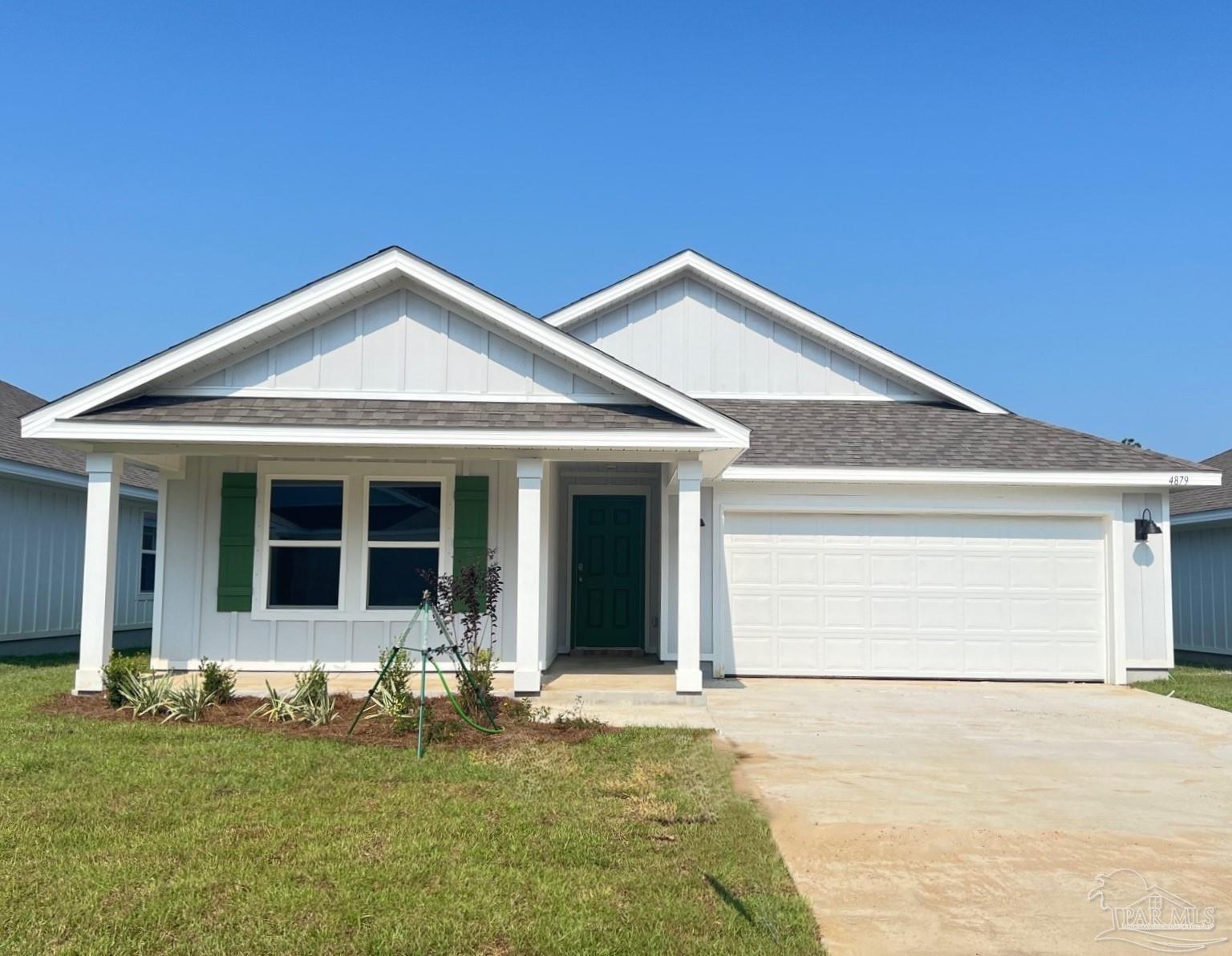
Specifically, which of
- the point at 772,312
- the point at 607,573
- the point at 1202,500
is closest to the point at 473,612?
the point at 607,573

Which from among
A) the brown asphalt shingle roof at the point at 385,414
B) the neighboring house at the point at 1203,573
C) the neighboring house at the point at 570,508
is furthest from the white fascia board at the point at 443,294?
the neighboring house at the point at 1203,573

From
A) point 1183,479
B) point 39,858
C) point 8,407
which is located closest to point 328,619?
point 39,858

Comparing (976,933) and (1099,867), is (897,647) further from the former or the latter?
(976,933)

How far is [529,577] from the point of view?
9359mm

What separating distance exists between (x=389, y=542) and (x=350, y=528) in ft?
1.59

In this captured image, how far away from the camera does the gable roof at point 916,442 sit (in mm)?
11586

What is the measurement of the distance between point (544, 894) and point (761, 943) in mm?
965

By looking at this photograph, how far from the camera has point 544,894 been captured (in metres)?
4.05

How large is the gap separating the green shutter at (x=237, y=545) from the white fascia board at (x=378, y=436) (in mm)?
1635

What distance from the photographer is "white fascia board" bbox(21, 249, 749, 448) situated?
9328 mm

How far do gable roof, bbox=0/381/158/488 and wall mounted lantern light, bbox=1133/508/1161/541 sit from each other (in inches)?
549

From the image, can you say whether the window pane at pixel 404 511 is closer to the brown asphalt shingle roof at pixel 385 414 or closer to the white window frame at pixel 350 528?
the white window frame at pixel 350 528

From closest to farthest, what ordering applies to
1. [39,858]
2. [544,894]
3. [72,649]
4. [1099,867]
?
[544,894]
[39,858]
[1099,867]
[72,649]
